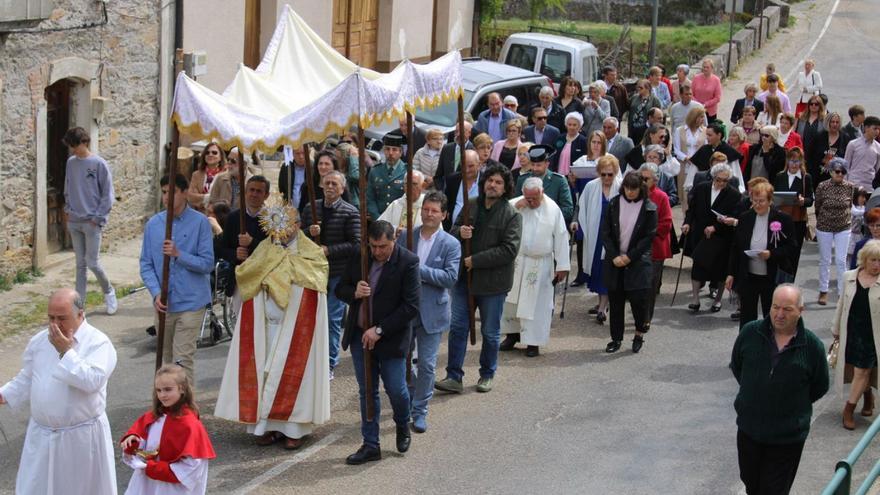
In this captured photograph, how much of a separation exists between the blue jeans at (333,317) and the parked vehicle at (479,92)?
650cm

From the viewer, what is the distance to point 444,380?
11883mm

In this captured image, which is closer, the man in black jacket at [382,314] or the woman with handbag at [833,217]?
the man in black jacket at [382,314]

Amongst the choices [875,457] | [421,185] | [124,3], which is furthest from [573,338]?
[124,3]

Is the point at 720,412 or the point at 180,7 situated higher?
the point at 180,7

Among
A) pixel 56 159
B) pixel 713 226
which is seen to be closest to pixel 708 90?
pixel 713 226

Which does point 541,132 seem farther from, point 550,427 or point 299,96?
point 550,427

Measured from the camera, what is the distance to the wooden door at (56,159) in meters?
15.9

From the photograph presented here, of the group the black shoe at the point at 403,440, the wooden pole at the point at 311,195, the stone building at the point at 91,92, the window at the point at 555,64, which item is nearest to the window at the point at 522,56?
the window at the point at 555,64

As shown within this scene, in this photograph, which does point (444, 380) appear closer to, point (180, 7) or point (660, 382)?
point (660, 382)

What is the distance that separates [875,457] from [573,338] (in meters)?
3.82

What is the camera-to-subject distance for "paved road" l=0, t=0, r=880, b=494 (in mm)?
9867

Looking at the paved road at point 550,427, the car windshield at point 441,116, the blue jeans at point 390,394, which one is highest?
the car windshield at point 441,116

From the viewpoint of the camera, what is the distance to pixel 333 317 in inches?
468

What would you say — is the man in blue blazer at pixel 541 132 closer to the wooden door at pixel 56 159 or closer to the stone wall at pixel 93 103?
the stone wall at pixel 93 103
